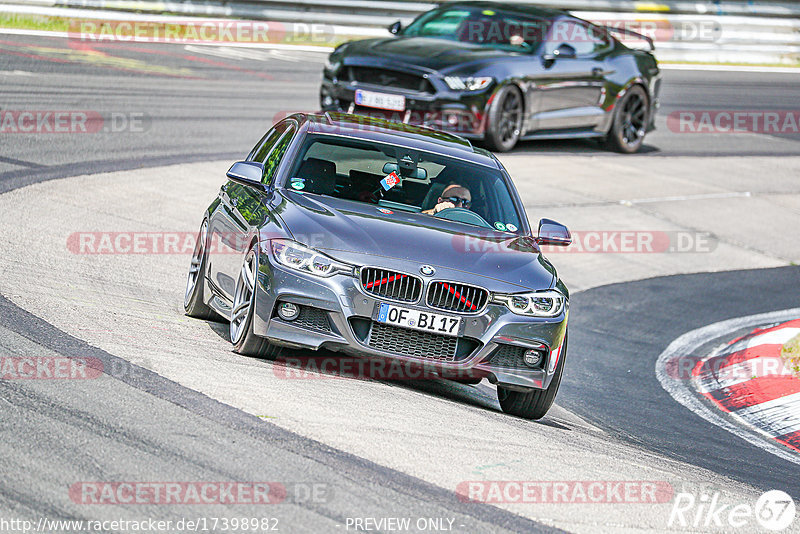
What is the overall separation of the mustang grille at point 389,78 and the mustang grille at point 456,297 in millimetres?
8582

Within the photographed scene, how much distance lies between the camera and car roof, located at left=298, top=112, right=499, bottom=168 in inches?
330

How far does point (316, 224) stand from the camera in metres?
7.09

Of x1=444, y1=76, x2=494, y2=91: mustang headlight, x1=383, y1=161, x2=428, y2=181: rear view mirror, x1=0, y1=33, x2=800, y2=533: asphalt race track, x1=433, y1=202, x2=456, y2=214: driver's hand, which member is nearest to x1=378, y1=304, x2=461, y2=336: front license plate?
x1=0, y1=33, x2=800, y2=533: asphalt race track

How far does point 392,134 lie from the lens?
8.54m

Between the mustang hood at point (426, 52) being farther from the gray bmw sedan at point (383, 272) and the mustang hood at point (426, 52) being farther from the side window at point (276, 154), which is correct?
the gray bmw sedan at point (383, 272)

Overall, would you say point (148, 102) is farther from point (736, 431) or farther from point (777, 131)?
point (777, 131)

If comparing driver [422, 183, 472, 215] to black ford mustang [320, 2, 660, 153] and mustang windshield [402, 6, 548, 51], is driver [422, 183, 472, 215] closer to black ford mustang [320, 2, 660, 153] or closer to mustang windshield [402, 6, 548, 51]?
black ford mustang [320, 2, 660, 153]

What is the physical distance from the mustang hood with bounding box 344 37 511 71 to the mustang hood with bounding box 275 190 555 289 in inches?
314

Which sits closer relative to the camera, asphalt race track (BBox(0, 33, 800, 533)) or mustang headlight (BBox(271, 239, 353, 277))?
asphalt race track (BBox(0, 33, 800, 533))

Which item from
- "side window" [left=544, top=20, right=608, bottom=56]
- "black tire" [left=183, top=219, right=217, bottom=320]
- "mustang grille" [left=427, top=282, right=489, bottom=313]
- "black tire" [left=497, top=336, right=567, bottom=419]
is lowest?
"black tire" [left=497, top=336, right=567, bottom=419]

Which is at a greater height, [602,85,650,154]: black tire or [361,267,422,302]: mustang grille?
[361,267,422,302]: mustang grille

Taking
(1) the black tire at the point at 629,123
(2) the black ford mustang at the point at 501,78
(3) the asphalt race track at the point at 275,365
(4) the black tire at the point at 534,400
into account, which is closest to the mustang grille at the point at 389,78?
(2) the black ford mustang at the point at 501,78

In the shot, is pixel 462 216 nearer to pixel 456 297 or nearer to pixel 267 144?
pixel 456 297

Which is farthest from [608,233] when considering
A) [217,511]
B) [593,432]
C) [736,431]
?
[217,511]
